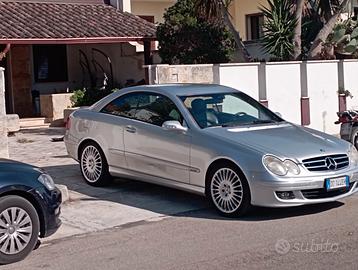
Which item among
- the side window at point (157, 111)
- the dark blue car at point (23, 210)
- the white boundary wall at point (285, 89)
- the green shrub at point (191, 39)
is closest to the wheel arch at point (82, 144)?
the side window at point (157, 111)

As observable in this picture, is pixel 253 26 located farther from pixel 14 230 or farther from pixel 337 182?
pixel 14 230

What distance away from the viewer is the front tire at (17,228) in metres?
6.75

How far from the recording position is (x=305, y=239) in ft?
23.5

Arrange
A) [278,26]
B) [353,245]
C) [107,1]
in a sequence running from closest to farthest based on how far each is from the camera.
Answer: [353,245], [278,26], [107,1]

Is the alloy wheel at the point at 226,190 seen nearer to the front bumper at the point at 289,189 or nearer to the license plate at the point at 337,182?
the front bumper at the point at 289,189

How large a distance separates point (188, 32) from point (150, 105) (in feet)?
29.4

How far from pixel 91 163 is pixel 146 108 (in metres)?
1.42

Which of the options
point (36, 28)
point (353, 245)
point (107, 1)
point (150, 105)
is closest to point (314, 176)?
point (353, 245)

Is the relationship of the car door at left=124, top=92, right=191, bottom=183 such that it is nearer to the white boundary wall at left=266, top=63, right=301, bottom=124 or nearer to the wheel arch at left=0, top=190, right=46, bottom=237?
the wheel arch at left=0, top=190, right=46, bottom=237

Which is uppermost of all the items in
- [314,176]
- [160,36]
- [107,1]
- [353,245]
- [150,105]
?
[107,1]

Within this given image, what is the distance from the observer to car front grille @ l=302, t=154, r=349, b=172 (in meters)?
8.16

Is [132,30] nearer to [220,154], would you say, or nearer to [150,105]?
[150,105]

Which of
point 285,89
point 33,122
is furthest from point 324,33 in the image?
point 33,122

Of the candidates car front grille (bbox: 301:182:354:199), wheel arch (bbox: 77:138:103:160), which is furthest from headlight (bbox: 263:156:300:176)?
wheel arch (bbox: 77:138:103:160)
